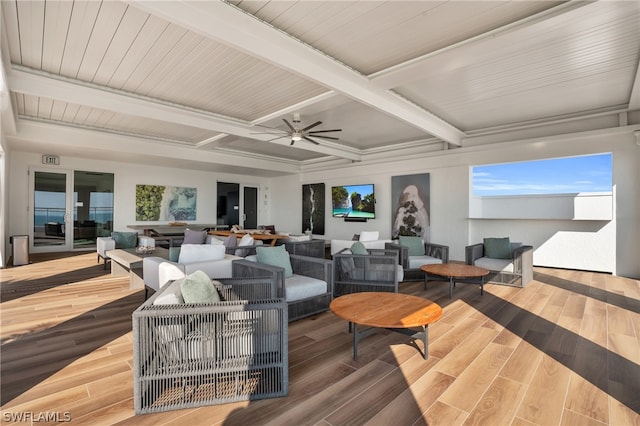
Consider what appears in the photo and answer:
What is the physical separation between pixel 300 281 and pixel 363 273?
3.33 ft

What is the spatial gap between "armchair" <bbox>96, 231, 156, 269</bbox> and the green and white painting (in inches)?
115

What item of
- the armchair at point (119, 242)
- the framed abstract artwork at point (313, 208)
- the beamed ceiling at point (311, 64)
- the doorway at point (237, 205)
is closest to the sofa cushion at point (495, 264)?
the beamed ceiling at point (311, 64)

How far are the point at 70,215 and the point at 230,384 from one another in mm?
9472

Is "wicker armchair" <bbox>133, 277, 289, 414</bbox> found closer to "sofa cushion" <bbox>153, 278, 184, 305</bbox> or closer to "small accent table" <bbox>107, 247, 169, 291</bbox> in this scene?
"sofa cushion" <bbox>153, 278, 184, 305</bbox>

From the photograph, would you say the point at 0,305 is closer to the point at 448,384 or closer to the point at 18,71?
the point at 18,71

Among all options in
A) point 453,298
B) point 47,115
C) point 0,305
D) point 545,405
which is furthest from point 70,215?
point 545,405

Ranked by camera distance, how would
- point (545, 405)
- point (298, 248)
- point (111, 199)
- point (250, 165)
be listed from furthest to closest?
point (250, 165) → point (111, 199) → point (298, 248) → point (545, 405)

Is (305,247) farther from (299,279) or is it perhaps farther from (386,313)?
(386,313)

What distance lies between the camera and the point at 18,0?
2.82 metres

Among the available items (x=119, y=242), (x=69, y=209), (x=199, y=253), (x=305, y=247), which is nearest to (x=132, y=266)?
(x=199, y=253)

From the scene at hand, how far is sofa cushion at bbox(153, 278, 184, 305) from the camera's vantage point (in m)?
2.06

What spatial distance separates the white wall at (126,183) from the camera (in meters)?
8.03

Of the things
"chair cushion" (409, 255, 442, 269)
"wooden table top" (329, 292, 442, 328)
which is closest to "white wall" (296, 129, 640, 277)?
"chair cushion" (409, 255, 442, 269)

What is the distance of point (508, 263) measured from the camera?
16.9ft
